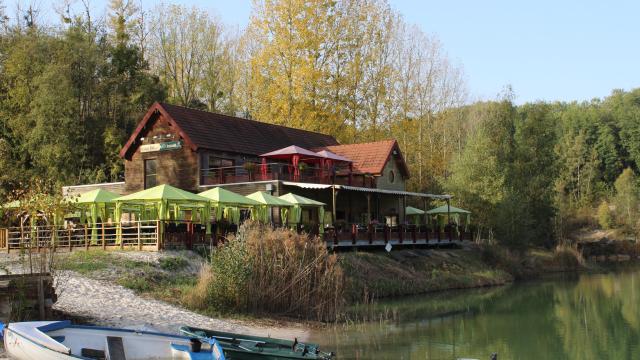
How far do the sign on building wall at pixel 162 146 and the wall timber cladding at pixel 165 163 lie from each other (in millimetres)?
149

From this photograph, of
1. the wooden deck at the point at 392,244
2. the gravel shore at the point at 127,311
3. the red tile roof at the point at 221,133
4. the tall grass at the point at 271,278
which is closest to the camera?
the gravel shore at the point at 127,311

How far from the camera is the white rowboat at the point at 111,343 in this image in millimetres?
11789

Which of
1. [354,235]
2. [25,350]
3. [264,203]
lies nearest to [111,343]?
[25,350]

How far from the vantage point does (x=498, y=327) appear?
830 inches

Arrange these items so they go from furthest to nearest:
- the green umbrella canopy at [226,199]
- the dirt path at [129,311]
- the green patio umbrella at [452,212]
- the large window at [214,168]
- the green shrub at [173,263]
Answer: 1. the green patio umbrella at [452,212]
2. the large window at [214,168]
3. the green umbrella canopy at [226,199]
4. the green shrub at [173,263]
5. the dirt path at [129,311]

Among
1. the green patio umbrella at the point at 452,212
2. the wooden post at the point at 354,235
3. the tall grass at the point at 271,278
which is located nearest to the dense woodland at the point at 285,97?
the green patio umbrella at the point at 452,212

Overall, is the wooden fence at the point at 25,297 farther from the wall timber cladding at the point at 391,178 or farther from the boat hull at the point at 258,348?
the wall timber cladding at the point at 391,178

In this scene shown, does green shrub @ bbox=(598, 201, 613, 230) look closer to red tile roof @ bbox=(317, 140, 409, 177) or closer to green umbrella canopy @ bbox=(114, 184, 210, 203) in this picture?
red tile roof @ bbox=(317, 140, 409, 177)

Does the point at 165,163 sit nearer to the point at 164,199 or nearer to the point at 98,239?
the point at 98,239

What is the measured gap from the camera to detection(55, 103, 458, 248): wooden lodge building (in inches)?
1312

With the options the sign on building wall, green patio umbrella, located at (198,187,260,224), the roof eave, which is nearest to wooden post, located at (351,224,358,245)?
green patio umbrella, located at (198,187,260,224)

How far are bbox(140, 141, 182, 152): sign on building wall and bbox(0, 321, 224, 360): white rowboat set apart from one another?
22.2 m

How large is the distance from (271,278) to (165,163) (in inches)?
681

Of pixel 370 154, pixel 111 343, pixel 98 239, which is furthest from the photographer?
pixel 370 154
